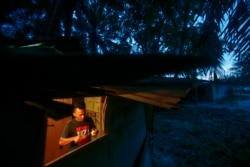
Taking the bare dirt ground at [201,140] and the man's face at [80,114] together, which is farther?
the bare dirt ground at [201,140]

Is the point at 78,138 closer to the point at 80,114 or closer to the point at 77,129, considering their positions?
the point at 77,129

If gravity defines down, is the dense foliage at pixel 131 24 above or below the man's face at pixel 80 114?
above

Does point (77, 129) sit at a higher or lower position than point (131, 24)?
lower

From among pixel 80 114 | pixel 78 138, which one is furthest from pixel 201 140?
pixel 78 138

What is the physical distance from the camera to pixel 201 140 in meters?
13.8

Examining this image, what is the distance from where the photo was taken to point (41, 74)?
72 centimetres

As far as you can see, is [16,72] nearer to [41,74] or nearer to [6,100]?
[41,74]

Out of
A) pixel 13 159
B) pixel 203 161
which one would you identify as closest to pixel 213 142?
pixel 203 161

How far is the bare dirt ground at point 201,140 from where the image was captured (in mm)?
10516

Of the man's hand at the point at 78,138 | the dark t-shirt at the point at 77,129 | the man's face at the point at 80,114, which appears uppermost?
the man's face at the point at 80,114

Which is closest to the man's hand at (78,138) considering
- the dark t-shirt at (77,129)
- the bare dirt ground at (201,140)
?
the dark t-shirt at (77,129)

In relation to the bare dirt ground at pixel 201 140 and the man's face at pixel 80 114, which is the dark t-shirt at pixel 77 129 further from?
the bare dirt ground at pixel 201 140

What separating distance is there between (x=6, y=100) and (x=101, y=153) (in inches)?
130

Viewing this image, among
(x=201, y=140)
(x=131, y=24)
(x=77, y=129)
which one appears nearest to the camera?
(x=77, y=129)
